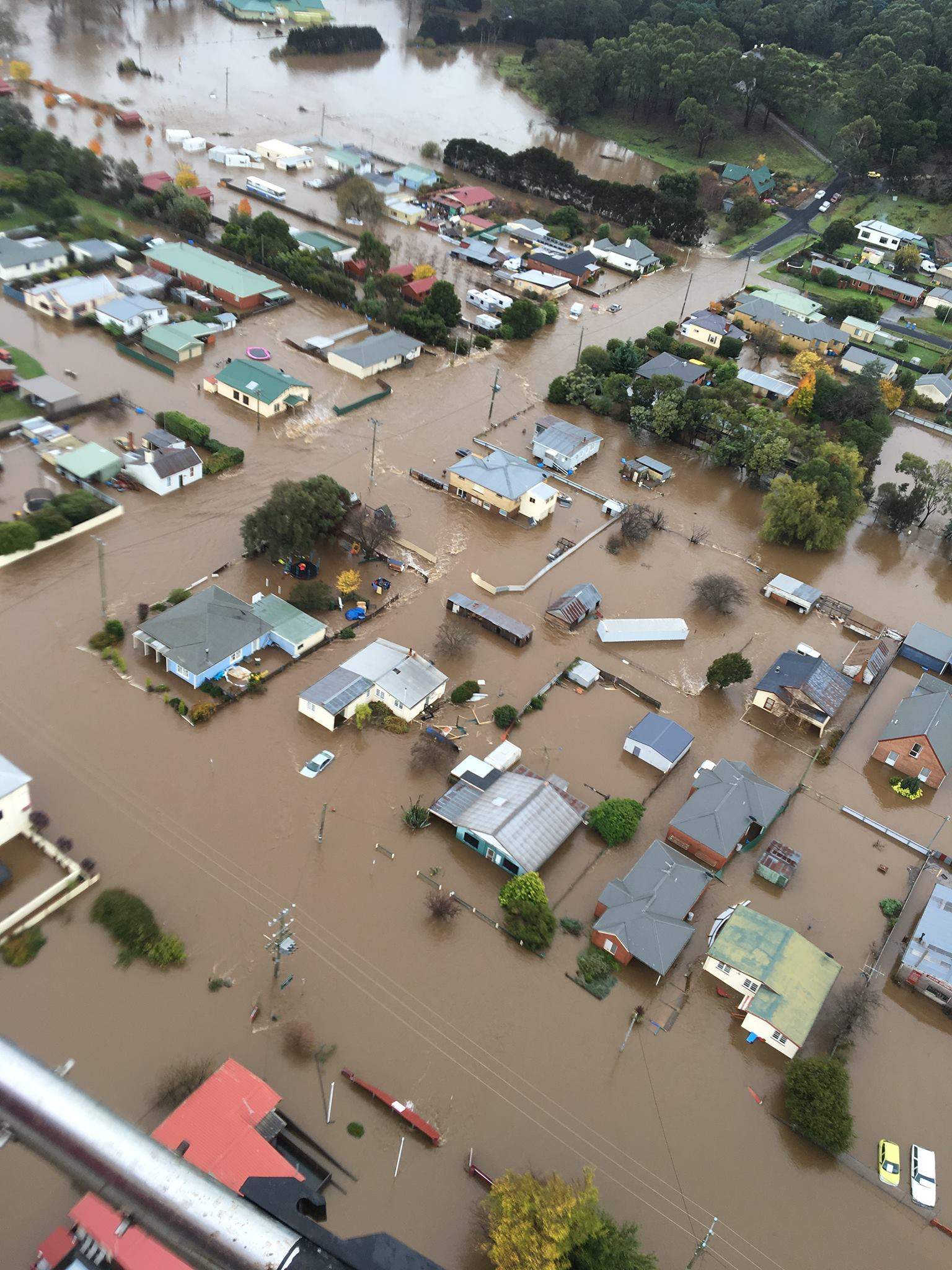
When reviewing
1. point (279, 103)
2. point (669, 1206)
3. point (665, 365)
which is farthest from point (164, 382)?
point (279, 103)

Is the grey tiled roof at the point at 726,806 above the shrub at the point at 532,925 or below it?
above

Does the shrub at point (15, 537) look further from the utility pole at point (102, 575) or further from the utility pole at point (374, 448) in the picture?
the utility pole at point (374, 448)

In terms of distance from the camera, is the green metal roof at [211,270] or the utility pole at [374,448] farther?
the green metal roof at [211,270]

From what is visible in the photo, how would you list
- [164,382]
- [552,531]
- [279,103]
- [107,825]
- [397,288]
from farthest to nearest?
[279,103], [397,288], [164,382], [552,531], [107,825]

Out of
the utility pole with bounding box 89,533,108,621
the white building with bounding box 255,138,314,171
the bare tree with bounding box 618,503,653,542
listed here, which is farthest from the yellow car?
the white building with bounding box 255,138,314,171

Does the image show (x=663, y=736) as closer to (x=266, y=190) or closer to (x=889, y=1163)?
(x=889, y=1163)

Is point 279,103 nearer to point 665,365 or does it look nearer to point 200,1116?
point 665,365

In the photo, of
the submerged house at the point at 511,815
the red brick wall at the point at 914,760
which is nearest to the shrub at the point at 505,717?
the submerged house at the point at 511,815
